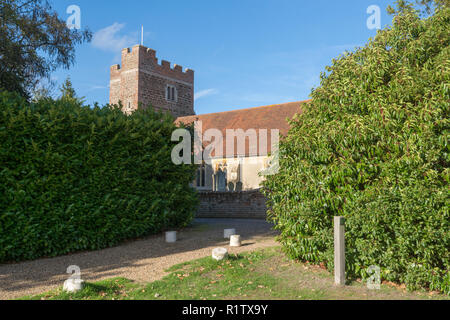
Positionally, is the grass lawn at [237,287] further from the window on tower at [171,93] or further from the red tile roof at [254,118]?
the window on tower at [171,93]

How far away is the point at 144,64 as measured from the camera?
32.5 metres

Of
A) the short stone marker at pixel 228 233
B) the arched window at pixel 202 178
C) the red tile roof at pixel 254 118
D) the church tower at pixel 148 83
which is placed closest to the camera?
the short stone marker at pixel 228 233

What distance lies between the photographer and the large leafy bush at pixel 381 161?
19.1 feet

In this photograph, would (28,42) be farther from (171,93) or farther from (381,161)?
(171,93)

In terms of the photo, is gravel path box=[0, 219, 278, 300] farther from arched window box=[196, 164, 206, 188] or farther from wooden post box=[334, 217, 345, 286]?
arched window box=[196, 164, 206, 188]

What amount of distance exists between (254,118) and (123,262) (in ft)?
61.6

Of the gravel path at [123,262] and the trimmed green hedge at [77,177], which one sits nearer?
the gravel path at [123,262]

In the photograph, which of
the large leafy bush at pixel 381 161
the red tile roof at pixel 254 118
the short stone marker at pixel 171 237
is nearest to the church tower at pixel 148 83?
the red tile roof at pixel 254 118

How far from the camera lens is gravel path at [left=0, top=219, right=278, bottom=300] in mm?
6742

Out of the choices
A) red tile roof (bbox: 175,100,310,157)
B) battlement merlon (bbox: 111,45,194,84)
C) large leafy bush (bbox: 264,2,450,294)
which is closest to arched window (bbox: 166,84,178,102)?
battlement merlon (bbox: 111,45,194,84)

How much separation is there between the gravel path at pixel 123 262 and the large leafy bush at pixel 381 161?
2.49 m
